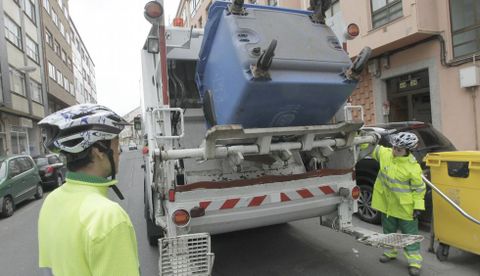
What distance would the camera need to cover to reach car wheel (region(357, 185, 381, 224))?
6.15 meters

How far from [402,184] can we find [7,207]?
893cm

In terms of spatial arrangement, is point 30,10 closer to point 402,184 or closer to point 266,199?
point 266,199

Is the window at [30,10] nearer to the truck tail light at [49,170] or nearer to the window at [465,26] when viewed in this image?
the truck tail light at [49,170]

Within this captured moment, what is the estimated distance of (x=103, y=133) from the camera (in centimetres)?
151

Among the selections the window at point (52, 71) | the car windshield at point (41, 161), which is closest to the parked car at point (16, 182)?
the car windshield at point (41, 161)

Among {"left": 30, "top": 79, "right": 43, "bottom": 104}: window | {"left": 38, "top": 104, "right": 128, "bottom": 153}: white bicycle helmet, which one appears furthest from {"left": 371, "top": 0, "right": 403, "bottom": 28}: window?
{"left": 30, "top": 79, "right": 43, "bottom": 104}: window

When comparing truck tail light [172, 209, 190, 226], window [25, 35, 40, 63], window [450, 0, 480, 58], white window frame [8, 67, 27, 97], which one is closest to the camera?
truck tail light [172, 209, 190, 226]

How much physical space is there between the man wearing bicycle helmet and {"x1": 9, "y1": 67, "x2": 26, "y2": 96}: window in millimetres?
23463

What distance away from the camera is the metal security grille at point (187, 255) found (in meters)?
3.51

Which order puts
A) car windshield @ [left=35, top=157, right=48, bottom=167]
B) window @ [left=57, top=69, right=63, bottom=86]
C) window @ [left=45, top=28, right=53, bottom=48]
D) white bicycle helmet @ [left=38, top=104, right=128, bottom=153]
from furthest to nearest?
1. window @ [left=57, top=69, right=63, bottom=86]
2. window @ [left=45, top=28, right=53, bottom=48]
3. car windshield @ [left=35, top=157, right=48, bottom=167]
4. white bicycle helmet @ [left=38, top=104, right=128, bottom=153]

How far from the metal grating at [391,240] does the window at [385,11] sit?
8.96 m

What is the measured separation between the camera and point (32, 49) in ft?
89.0

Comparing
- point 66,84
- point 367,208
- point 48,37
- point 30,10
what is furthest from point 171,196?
point 66,84

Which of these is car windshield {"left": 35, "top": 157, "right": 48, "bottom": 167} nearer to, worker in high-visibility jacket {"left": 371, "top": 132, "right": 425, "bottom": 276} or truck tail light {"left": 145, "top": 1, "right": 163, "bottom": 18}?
truck tail light {"left": 145, "top": 1, "right": 163, "bottom": 18}
